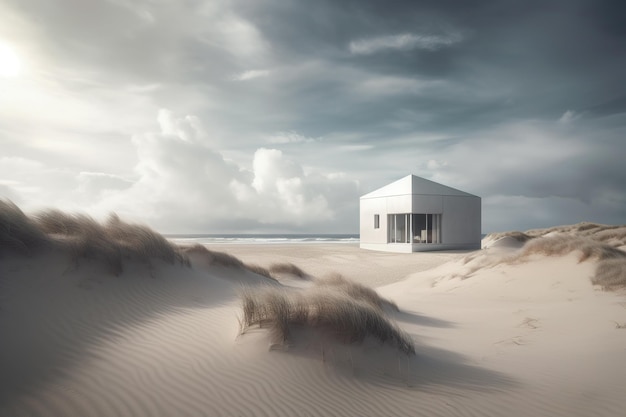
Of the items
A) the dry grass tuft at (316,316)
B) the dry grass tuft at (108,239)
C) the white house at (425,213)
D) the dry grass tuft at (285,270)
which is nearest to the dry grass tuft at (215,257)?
the dry grass tuft at (108,239)

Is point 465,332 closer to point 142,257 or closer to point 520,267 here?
point 142,257

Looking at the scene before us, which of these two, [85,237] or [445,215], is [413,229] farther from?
[85,237]

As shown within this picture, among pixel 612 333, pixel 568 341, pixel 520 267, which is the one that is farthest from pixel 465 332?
pixel 520 267

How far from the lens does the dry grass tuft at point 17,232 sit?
18.6 feet

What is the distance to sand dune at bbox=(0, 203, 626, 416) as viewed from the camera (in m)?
3.24

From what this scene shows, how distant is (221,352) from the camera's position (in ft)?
13.2

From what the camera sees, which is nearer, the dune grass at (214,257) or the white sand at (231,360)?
the white sand at (231,360)

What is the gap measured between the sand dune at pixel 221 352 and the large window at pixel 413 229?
1815cm

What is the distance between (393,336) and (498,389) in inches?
46.8

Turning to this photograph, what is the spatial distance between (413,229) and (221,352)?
25326mm

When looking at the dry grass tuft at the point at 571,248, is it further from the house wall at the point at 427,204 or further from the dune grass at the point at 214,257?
the house wall at the point at 427,204

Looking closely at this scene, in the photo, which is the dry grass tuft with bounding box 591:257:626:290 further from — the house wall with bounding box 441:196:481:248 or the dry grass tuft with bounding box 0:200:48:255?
the house wall with bounding box 441:196:481:248

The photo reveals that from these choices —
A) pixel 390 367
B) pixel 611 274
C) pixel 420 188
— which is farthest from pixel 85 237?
pixel 420 188

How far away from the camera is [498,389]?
3990mm
